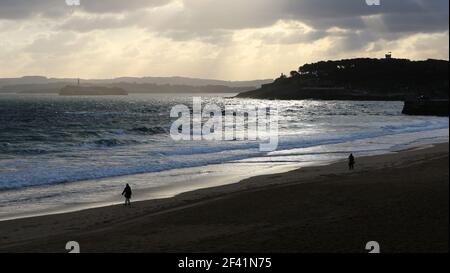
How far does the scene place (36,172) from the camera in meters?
27.5

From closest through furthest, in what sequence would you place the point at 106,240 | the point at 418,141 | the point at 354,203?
the point at 106,240, the point at 354,203, the point at 418,141

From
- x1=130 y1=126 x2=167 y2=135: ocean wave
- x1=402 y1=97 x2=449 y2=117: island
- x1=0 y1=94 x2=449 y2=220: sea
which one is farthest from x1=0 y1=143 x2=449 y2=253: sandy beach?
x1=402 y1=97 x2=449 y2=117: island

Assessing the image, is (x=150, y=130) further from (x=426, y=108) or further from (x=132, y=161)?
(x=426, y=108)

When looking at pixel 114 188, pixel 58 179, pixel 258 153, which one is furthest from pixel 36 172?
pixel 258 153

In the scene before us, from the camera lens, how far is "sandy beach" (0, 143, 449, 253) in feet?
39.2

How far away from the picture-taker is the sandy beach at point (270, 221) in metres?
12.0

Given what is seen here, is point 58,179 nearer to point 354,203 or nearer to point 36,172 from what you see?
point 36,172

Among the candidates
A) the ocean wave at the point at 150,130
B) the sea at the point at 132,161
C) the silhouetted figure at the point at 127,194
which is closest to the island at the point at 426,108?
the sea at the point at 132,161

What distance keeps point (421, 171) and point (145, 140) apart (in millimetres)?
29182

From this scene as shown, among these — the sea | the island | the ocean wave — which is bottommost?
the sea

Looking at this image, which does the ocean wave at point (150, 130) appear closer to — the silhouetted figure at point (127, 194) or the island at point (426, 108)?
the silhouetted figure at point (127, 194)

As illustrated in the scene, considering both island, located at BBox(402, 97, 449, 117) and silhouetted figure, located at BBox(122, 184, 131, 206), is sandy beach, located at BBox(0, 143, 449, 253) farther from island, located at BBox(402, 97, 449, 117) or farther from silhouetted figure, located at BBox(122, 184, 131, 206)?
island, located at BBox(402, 97, 449, 117)

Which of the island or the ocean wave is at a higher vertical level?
the island

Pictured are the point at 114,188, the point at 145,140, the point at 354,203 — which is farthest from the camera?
the point at 145,140
